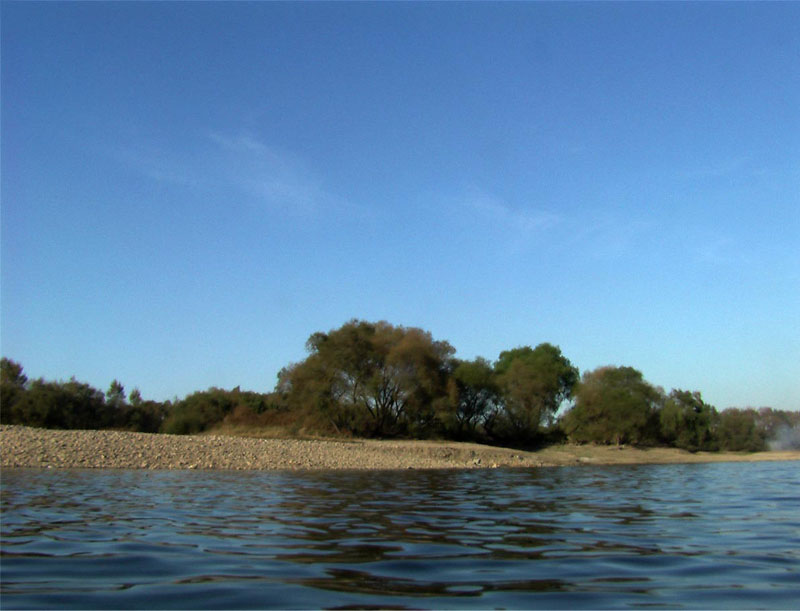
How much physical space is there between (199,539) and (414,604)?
4.08 m

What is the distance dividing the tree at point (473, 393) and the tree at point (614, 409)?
25.8 ft

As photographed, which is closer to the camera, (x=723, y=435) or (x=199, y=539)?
(x=199, y=539)

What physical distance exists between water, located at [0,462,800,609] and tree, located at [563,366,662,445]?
45.6 meters

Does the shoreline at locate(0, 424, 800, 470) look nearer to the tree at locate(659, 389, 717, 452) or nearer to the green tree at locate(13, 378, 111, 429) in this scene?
the green tree at locate(13, 378, 111, 429)

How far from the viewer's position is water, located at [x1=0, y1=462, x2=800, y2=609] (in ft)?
16.9

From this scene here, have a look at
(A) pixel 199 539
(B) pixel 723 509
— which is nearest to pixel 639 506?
(B) pixel 723 509

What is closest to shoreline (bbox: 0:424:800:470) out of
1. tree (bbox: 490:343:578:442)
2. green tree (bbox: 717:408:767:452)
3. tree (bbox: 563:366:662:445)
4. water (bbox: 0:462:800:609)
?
water (bbox: 0:462:800:609)

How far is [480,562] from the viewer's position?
21.9 ft

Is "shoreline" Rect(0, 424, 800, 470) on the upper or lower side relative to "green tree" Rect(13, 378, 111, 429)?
lower

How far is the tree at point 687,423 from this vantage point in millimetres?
59969

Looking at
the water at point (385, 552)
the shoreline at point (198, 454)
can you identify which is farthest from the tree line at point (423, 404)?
the water at point (385, 552)

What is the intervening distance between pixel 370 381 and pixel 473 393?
13.2 m

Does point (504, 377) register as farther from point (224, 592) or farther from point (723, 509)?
point (224, 592)

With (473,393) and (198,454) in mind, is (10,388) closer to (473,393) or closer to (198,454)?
(198,454)
